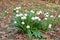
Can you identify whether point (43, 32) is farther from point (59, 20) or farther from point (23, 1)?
point (23, 1)

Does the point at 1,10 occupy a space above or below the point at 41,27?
above

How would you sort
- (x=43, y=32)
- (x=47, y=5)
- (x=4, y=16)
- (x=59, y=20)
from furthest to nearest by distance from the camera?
(x=47, y=5) → (x=4, y=16) → (x=59, y=20) → (x=43, y=32)

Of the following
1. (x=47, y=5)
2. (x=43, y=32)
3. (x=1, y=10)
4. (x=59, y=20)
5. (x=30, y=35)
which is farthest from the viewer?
(x=47, y=5)

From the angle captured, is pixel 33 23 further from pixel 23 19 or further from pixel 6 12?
A: pixel 6 12

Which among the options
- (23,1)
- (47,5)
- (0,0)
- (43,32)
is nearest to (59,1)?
(47,5)

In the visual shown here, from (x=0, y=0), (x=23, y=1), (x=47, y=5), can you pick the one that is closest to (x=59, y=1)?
(x=47, y=5)

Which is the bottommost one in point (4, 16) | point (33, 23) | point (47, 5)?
point (33, 23)

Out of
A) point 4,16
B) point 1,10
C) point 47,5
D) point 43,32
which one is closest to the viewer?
point 43,32

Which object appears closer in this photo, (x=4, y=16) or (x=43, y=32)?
(x=43, y=32)

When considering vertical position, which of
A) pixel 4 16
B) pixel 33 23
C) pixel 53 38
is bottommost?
pixel 53 38
